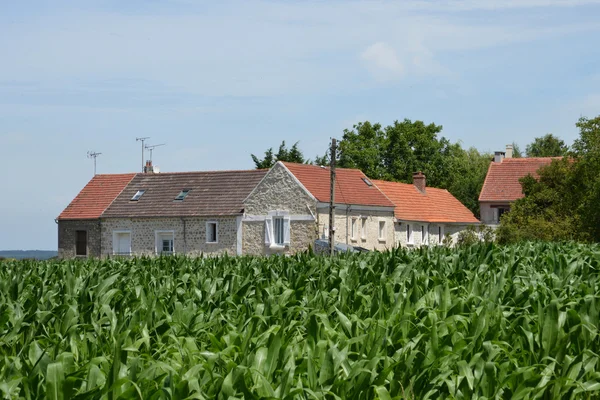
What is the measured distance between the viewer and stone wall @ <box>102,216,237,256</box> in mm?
52812

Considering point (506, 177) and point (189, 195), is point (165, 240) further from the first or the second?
point (506, 177)

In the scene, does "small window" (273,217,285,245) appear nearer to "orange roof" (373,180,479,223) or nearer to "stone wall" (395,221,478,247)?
"stone wall" (395,221,478,247)

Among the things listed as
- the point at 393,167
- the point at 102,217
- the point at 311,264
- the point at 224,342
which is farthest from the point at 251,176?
the point at 224,342

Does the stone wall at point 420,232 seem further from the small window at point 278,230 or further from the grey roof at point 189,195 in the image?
the grey roof at point 189,195

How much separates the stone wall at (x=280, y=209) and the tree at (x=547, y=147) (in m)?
49.4

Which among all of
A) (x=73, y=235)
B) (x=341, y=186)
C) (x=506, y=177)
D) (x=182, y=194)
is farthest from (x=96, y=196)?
(x=506, y=177)

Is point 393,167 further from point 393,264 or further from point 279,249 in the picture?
point 393,264

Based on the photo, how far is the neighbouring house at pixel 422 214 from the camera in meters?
56.9

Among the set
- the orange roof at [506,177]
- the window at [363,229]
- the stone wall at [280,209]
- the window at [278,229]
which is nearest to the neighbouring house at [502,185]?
the orange roof at [506,177]

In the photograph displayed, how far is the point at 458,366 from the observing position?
5469mm

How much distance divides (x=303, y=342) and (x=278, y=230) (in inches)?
1783

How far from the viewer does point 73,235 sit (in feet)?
192

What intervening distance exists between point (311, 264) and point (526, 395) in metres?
7.13

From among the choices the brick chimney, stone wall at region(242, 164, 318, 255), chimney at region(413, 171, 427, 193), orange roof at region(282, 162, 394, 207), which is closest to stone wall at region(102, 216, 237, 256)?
stone wall at region(242, 164, 318, 255)
